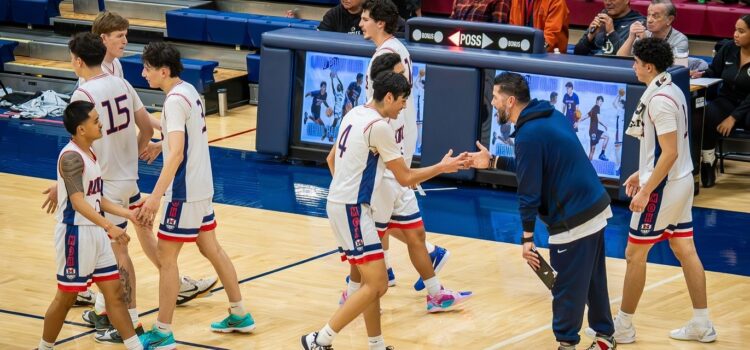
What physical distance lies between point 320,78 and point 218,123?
2.42m

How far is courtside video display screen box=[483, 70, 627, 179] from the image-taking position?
36.2ft

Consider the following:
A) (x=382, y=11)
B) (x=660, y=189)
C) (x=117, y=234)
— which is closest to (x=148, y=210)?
(x=117, y=234)

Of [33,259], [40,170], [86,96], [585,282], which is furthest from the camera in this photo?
[40,170]

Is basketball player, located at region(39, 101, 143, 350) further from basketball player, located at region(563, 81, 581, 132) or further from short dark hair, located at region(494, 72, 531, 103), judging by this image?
basketball player, located at region(563, 81, 581, 132)

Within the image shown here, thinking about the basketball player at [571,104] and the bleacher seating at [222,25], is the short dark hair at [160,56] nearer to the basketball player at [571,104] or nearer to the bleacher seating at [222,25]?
the basketball player at [571,104]

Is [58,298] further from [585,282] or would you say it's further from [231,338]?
[585,282]

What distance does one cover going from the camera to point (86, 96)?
742 centimetres

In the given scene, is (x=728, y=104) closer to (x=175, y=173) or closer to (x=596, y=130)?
(x=596, y=130)

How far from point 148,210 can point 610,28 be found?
248 inches

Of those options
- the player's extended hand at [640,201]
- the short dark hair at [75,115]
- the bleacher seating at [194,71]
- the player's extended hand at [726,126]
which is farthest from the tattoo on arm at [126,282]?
the bleacher seating at [194,71]

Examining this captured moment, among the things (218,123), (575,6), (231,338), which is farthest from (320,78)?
(231,338)

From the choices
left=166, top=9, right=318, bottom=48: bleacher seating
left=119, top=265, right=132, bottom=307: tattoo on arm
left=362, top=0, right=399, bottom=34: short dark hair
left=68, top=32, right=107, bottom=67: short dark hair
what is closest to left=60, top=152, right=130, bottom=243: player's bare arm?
left=119, top=265, right=132, bottom=307: tattoo on arm

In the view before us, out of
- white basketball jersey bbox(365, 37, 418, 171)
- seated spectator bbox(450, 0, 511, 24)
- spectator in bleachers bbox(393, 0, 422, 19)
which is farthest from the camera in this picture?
spectator in bleachers bbox(393, 0, 422, 19)

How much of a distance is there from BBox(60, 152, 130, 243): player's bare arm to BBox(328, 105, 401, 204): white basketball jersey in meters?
1.30
